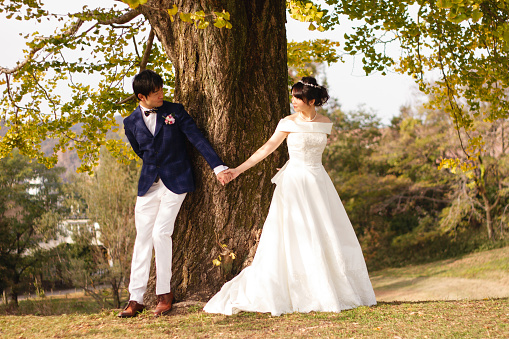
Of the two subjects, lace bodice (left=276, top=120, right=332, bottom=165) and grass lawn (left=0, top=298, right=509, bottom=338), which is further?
lace bodice (left=276, top=120, right=332, bottom=165)

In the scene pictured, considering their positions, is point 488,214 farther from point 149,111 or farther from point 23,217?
point 23,217

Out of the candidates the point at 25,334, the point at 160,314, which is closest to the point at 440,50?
the point at 160,314

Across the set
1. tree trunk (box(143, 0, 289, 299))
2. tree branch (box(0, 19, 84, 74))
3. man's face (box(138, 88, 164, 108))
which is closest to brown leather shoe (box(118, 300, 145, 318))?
tree trunk (box(143, 0, 289, 299))

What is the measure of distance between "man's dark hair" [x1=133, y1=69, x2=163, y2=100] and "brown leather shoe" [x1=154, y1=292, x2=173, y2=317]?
76.4 inches

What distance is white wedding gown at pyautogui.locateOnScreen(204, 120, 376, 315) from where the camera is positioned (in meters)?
4.56

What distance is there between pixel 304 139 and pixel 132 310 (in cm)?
231

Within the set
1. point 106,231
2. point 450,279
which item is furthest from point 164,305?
point 450,279

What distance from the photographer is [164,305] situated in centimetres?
484

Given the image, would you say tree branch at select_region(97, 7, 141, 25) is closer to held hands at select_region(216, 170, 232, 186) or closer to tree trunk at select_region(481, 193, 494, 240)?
held hands at select_region(216, 170, 232, 186)

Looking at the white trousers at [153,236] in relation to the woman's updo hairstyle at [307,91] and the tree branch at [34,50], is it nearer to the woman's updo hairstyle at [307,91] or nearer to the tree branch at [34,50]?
the woman's updo hairstyle at [307,91]

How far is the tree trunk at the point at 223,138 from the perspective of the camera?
5.11 metres


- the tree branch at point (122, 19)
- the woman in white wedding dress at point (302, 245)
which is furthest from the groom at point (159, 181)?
the tree branch at point (122, 19)

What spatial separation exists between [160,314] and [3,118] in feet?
24.7

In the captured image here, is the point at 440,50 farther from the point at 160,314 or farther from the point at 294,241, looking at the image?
the point at 160,314
